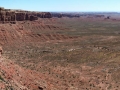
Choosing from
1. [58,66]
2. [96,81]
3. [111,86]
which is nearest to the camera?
[111,86]

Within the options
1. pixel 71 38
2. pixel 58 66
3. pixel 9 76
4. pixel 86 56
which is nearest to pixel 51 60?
pixel 58 66

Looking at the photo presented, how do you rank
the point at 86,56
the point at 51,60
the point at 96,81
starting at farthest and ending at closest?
the point at 86,56 < the point at 51,60 < the point at 96,81

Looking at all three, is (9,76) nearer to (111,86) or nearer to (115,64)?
(111,86)

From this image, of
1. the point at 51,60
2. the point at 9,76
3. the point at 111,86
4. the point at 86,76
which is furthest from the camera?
the point at 51,60

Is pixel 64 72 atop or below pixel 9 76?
below

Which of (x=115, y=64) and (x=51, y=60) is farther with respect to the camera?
(x=51, y=60)

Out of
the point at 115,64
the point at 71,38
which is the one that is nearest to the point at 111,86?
the point at 115,64

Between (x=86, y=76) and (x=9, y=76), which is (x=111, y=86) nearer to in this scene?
(x=86, y=76)

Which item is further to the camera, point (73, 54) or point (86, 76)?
point (73, 54)

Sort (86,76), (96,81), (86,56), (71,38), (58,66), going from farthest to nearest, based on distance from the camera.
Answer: (71,38)
(86,56)
(58,66)
(86,76)
(96,81)
